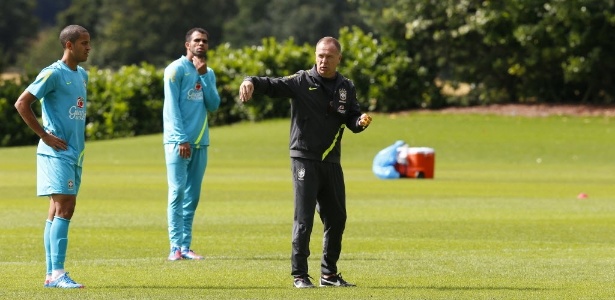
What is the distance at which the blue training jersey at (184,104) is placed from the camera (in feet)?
47.1

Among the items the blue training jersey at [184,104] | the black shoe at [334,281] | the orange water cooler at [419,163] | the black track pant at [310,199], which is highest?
the blue training jersey at [184,104]

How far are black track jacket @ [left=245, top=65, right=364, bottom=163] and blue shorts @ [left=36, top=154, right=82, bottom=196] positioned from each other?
69.8 inches

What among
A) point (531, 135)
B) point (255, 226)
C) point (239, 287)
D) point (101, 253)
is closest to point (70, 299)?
point (239, 287)

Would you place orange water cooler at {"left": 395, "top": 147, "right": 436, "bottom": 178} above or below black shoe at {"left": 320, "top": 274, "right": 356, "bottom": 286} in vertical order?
below

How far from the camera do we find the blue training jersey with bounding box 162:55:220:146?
14.4 m

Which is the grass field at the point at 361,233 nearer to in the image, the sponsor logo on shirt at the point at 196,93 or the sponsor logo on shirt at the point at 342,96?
the sponsor logo on shirt at the point at 342,96

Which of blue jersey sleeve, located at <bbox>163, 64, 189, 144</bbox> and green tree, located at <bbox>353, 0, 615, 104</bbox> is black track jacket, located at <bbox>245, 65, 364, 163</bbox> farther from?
green tree, located at <bbox>353, 0, 615, 104</bbox>

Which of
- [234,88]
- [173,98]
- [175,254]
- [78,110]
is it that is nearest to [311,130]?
[78,110]

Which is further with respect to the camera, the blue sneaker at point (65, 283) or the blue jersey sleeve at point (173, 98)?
the blue jersey sleeve at point (173, 98)

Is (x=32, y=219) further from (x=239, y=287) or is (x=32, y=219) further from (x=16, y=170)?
(x=16, y=170)

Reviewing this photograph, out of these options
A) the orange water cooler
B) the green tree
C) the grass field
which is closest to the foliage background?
the green tree

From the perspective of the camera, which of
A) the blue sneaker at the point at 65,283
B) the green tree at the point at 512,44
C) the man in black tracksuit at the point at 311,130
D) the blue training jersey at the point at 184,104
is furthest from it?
the green tree at the point at 512,44

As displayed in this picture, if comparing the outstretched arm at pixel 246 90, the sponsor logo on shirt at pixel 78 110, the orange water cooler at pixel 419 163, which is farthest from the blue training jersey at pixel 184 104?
the orange water cooler at pixel 419 163

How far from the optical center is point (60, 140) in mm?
11320
